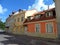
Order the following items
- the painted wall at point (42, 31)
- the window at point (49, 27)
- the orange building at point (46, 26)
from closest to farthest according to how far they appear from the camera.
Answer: the painted wall at point (42, 31), the orange building at point (46, 26), the window at point (49, 27)

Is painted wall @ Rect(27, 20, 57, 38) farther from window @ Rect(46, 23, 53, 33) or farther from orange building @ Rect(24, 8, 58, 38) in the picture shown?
window @ Rect(46, 23, 53, 33)

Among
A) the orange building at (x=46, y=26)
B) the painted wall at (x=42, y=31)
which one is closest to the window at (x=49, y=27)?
the orange building at (x=46, y=26)

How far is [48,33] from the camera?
2872 centimetres

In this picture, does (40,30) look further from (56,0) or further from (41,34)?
(56,0)

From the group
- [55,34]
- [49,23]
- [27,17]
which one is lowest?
[55,34]

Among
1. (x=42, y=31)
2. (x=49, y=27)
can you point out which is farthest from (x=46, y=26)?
(x=42, y=31)

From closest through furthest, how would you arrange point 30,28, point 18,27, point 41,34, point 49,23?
point 49,23 < point 41,34 < point 30,28 < point 18,27

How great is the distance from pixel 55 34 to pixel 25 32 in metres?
13.7

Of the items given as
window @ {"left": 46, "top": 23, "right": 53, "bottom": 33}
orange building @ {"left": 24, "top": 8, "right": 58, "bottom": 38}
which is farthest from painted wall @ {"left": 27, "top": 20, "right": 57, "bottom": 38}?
window @ {"left": 46, "top": 23, "right": 53, "bottom": 33}

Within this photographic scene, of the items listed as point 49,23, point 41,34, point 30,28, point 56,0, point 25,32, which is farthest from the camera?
point 25,32

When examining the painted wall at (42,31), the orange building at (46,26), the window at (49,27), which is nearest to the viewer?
the painted wall at (42,31)

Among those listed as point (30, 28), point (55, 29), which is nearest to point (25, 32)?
point (30, 28)

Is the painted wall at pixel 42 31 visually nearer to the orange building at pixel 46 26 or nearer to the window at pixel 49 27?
the orange building at pixel 46 26

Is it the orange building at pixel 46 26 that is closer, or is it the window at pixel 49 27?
the orange building at pixel 46 26
